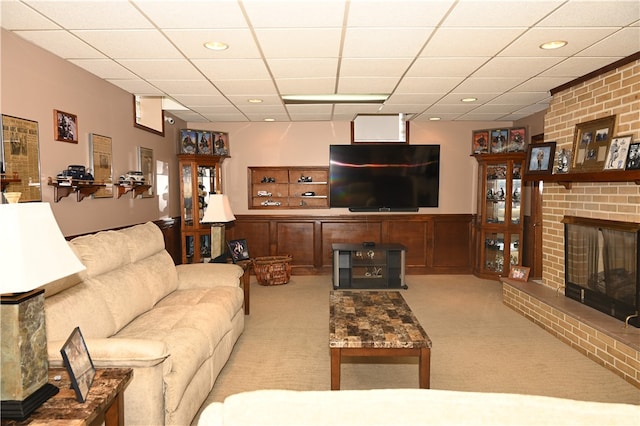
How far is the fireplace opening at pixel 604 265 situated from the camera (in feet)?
10.4

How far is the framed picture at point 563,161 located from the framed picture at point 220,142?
4.61m

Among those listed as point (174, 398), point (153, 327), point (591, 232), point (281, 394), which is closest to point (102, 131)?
point (153, 327)

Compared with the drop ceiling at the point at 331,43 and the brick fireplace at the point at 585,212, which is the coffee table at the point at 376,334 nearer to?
the brick fireplace at the point at 585,212

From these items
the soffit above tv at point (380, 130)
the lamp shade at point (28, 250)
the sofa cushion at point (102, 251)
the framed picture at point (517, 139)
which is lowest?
the sofa cushion at point (102, 251)

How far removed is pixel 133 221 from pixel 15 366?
11.1 feet

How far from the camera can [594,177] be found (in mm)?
3453

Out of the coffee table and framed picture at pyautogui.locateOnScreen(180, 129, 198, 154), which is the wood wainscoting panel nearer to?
framed picture at pyautogui.locateOnScreen(180, 129, 198, 154)

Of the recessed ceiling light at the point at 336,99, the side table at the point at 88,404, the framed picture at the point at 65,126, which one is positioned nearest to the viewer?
the side table at the point at 88,404

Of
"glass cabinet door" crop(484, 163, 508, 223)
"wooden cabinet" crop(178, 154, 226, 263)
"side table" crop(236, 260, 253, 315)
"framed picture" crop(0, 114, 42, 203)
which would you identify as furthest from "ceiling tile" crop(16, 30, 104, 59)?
"glass cabinet door" crop(484, 163, 508, 223)

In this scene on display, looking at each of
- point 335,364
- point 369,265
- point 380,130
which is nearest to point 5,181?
point 335,364

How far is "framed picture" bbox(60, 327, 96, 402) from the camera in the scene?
1.51 m

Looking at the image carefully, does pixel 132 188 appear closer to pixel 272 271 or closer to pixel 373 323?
pixel 272 271

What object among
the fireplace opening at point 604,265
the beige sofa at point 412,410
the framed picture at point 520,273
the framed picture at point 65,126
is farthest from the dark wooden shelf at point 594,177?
the framed picture at point 65,126

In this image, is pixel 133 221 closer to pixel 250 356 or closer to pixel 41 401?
pixel 250 356
